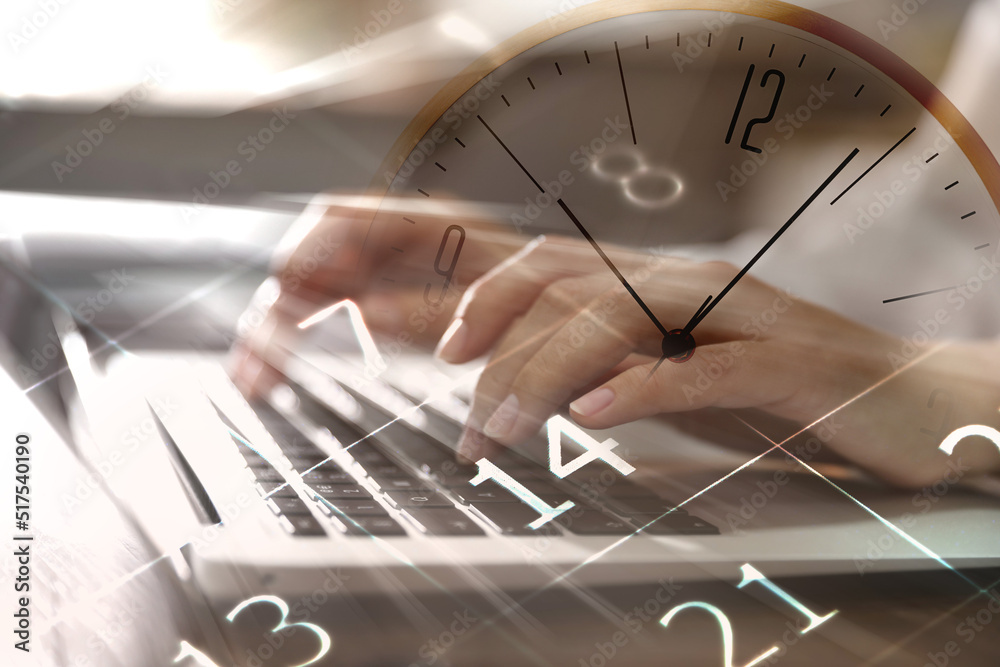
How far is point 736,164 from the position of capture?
19.2 inches

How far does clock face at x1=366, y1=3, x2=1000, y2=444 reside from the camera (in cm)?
47

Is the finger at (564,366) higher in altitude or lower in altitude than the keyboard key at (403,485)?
higher

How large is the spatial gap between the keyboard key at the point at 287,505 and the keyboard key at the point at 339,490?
0.01 meters

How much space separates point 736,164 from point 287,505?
17.2 inches

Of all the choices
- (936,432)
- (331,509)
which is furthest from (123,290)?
(936,432)

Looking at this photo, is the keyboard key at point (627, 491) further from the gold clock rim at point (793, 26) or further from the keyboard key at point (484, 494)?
the gold clock rim at point (793, 26)

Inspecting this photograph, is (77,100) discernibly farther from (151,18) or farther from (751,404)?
(751,404)

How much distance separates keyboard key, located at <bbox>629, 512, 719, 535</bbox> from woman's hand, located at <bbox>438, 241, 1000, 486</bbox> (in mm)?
72

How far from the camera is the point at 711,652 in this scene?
1.26 ft

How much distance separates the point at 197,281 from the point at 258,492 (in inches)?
9.5
